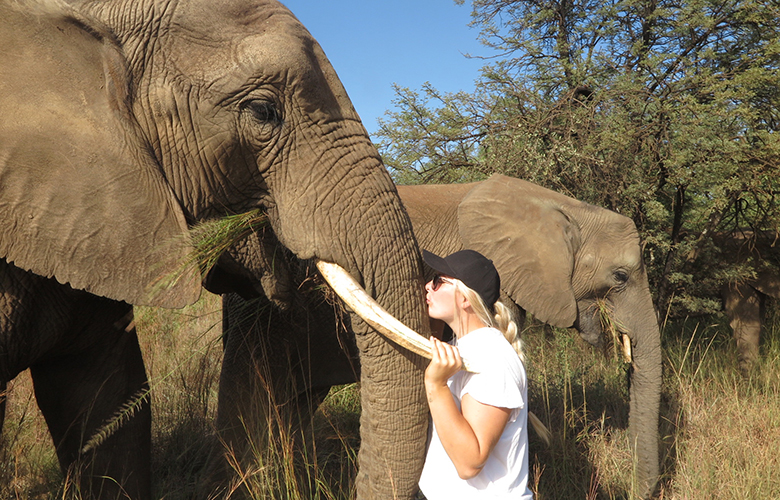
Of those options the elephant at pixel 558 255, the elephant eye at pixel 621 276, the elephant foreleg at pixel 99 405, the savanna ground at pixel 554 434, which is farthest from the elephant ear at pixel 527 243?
the elephant foreleg at pixel 99 405

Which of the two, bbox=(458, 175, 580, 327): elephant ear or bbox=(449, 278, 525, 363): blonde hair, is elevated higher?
bbox=(449, 278, 525, 363): blonde hair

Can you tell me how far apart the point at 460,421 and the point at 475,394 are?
0.10 meters

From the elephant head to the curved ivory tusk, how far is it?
2580 millimetres

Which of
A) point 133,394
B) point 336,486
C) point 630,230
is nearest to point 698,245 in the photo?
point 630,230

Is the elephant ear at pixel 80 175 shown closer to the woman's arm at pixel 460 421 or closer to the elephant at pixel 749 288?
the woman's arm at pixel 460 421

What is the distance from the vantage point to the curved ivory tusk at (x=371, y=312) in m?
2.39

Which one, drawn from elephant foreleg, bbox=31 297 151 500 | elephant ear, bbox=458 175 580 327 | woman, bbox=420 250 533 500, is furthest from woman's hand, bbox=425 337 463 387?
elephant ear, bbox=458 175 580 327

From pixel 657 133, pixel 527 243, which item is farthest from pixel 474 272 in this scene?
pixel 657 133

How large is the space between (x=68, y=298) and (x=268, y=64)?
1.43 m

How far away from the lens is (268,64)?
267 cm

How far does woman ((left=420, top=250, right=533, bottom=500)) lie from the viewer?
2178mm

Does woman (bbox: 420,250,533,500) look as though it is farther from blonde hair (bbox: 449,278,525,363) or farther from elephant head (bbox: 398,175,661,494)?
elephant head (bbox: 398,175,661,494)

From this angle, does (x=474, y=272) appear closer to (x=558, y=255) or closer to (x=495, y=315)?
(x=495, y=315)

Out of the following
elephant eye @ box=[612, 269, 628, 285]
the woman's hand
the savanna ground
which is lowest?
the savanna ground
